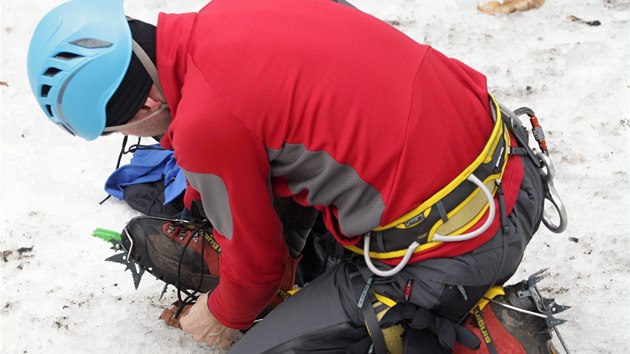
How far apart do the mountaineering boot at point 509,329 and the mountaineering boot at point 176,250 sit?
1.08 metres

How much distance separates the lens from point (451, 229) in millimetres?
2203

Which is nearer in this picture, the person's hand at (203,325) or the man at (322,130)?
the man at (322,130)

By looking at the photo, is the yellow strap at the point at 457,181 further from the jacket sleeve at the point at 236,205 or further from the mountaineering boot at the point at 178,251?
the mountaineering boot at the point at 178,251

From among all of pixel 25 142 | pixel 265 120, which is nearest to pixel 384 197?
pixel 265 120

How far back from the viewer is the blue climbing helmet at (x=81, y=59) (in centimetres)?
202

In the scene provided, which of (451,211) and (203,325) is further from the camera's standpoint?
(203,325)

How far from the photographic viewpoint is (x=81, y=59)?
202 cm

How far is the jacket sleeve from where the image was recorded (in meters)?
1.99

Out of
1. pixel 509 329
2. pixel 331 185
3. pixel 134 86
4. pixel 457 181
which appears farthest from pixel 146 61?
pixel 509 329

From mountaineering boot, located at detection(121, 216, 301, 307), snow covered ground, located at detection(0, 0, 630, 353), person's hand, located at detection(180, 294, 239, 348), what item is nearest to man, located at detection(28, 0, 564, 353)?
person's hand, located at detection(180, 294, 239, 348)

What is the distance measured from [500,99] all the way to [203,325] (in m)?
2.22

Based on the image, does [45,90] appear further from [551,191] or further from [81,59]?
[551,191]

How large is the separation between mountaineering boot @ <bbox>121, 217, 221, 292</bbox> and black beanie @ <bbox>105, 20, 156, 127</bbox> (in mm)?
906

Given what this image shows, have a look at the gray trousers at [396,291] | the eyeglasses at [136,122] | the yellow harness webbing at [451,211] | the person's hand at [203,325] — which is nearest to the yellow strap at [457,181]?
the yellow harness webbing at [451,211]
